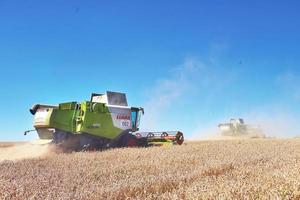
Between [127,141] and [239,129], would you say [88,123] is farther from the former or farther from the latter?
[239,129]

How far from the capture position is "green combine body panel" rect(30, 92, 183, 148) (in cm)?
1495

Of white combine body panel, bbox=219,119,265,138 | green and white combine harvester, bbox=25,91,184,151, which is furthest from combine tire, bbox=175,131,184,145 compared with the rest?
white combine body panel, bbox=219,119,265,138

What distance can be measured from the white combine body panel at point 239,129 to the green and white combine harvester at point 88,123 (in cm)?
2636

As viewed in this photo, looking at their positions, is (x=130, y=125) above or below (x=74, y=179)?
above

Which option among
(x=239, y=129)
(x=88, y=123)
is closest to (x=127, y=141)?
(x=88, y=123)

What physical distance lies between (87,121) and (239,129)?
29.2m

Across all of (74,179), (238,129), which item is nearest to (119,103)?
(74,179)

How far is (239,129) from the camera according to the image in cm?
4138

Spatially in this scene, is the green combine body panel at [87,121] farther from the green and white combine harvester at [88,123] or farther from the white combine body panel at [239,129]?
the white combine body panel at [239,129]

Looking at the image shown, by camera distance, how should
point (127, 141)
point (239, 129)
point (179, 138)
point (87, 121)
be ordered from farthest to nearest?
point (239, 129), point (179, 138), point (127, 141), point (87, 121)

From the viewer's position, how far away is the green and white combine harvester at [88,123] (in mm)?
14961

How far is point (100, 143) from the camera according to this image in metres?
15.7

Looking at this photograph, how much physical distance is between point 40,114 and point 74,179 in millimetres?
10193

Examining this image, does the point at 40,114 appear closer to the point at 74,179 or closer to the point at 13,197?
the point at 74,179
